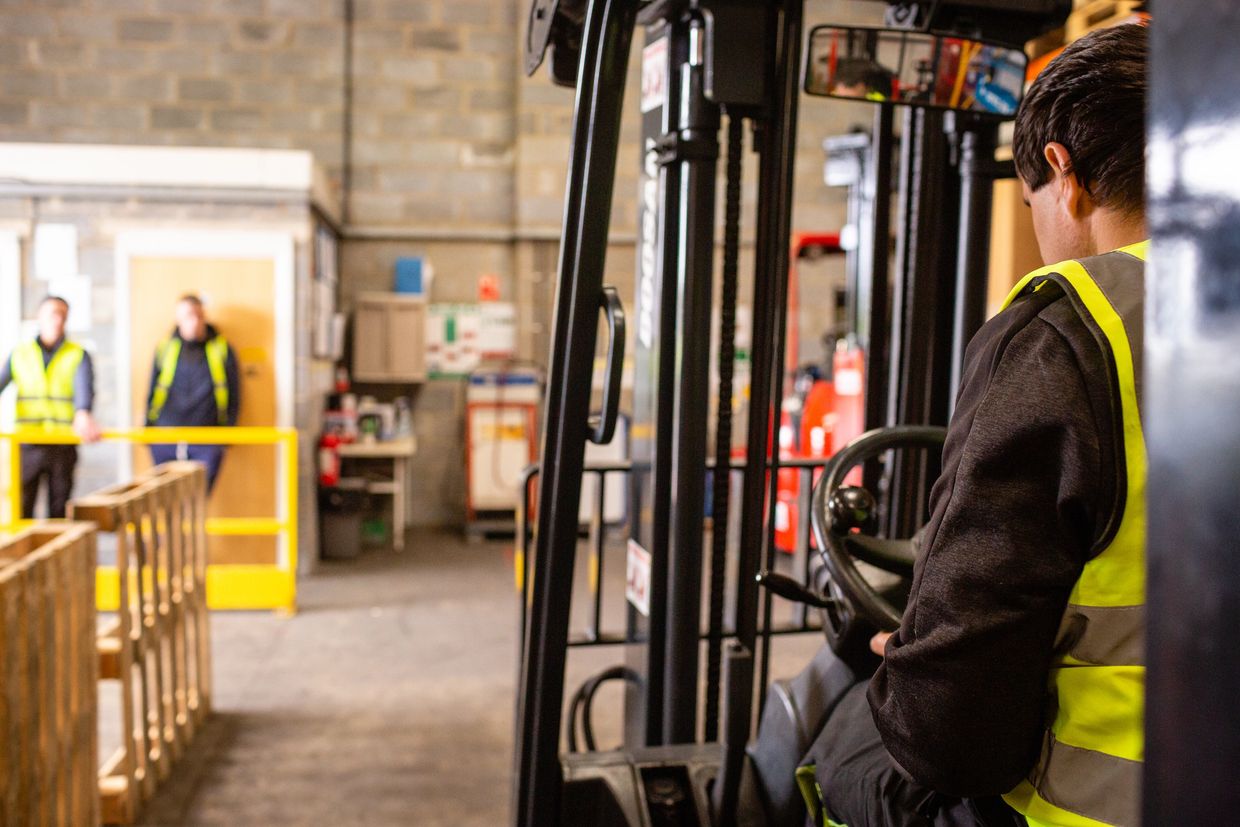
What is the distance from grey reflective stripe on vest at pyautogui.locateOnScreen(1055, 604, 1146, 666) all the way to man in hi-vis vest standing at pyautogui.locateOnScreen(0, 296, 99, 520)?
24.4ft

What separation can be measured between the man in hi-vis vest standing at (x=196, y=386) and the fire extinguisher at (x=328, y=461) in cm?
108

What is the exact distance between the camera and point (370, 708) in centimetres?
510

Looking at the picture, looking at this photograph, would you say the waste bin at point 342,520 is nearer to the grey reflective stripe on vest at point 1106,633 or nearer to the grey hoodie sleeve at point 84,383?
the grey hoodie sleeve at point 84,383

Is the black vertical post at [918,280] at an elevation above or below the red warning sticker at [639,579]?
above

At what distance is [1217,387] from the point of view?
409 mm

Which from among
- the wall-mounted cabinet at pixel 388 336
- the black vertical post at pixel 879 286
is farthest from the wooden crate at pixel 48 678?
the wall-mounted cabinet at pixel 388 336

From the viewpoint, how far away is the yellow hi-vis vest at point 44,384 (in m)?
7.32

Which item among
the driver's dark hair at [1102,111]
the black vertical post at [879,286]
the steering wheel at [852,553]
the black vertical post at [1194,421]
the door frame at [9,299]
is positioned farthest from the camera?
the door frame at [9,299]

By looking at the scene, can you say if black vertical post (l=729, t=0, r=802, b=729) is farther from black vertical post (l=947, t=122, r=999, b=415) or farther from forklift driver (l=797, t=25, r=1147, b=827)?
black vertical post (l=947, t=122, r=999, b=415)

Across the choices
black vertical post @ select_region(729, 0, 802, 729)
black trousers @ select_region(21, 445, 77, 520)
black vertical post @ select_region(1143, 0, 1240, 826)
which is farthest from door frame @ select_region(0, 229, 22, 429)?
black vertical post @ select_region(1143, 0, 1240, 826)

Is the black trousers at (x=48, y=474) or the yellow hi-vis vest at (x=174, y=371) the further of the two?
the yellow hi-vis vest at (x=174, y=371)

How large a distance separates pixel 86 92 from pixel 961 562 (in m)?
10.7

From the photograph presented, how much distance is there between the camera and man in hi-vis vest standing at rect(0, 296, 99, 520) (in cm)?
727

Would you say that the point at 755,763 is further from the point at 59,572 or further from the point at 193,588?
the point at 193,588
